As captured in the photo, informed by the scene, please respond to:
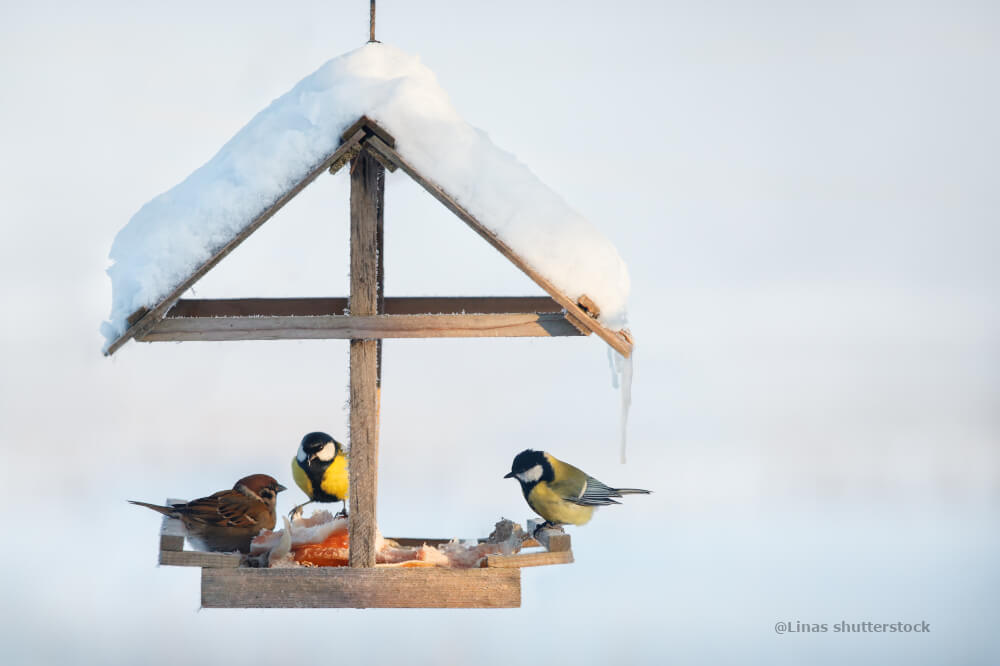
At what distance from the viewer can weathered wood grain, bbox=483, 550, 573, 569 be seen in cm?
366

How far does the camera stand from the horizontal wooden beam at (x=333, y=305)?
4289 mm

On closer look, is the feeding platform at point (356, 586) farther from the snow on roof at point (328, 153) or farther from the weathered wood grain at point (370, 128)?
the weathered wood grain at point (370, 128)

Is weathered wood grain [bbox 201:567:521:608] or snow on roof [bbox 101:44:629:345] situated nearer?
snow on roof [bbox 101:44:629:345]

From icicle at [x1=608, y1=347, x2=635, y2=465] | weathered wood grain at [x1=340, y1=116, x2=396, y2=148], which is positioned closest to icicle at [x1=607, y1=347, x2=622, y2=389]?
icicle at [x1=608, y1=347, x2=635, y2=465]

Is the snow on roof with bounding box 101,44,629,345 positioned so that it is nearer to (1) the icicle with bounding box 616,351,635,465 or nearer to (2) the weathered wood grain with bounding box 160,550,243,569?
(1) the icicle with bounding box 616,351,635,465

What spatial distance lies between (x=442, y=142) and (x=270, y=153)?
51 centimetres

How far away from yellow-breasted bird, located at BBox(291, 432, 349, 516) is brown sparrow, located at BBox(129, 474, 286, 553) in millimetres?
374

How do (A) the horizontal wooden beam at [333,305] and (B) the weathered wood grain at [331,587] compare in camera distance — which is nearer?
(B) the weathered wood grain at [331,587]

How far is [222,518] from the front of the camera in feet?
12.6

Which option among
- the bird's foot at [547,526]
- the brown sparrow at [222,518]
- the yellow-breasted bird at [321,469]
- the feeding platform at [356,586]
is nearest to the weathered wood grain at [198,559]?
the feeding platform at [356,586]

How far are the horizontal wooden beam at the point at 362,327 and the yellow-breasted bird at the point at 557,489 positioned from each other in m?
0.85

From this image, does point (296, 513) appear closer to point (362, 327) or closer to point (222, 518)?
point (222, 518)

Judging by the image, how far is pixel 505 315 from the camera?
3568mm

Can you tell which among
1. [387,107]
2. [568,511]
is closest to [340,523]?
[568,511]
